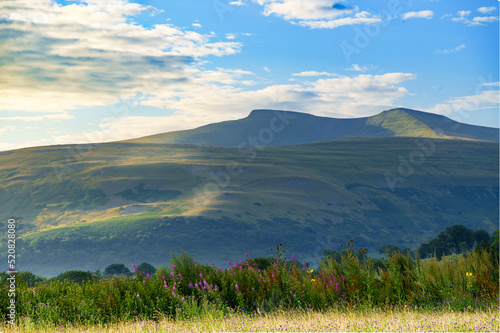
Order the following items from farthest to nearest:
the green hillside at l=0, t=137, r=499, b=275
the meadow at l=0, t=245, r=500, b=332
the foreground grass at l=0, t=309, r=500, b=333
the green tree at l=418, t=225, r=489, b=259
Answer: the green hillside at l=0, t=137, r=499, b=275 → the green tree at l=418, t=225, r=489, b=259 → the meadow at l=0, t=245, r=500, b=332 → the foreground grass at l=0, t=309, r=500, b=333

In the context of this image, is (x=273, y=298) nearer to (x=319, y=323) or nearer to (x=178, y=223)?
(x=319, y=323)

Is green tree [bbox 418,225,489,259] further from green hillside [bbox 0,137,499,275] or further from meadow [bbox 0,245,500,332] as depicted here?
green hillside [bbox 0,137,499,275]

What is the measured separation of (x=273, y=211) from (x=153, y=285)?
16482 centimetres

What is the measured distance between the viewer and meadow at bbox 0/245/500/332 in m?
11.0

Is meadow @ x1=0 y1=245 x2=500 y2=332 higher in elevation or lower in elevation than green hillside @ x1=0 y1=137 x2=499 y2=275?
higher

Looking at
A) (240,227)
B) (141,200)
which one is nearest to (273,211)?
(240,227)

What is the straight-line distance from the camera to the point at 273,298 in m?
12.7

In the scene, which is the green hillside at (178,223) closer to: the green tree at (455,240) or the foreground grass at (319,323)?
the green tree at (455,240)

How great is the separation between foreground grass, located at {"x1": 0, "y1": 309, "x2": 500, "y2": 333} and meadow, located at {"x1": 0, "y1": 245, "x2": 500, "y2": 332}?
0.11 feet

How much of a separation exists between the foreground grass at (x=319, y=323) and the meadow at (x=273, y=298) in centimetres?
3

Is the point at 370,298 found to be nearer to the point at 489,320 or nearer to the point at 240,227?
the point at 489,320

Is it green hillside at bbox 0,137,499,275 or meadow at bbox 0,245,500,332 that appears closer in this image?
meadow at bbox 0,245,500,332

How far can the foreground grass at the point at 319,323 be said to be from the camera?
9.97 meters

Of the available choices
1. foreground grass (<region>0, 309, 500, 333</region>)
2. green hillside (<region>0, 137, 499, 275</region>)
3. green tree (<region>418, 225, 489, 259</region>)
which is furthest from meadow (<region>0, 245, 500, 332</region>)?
green hillside (<region>0, 137, 499, 275</region>)
